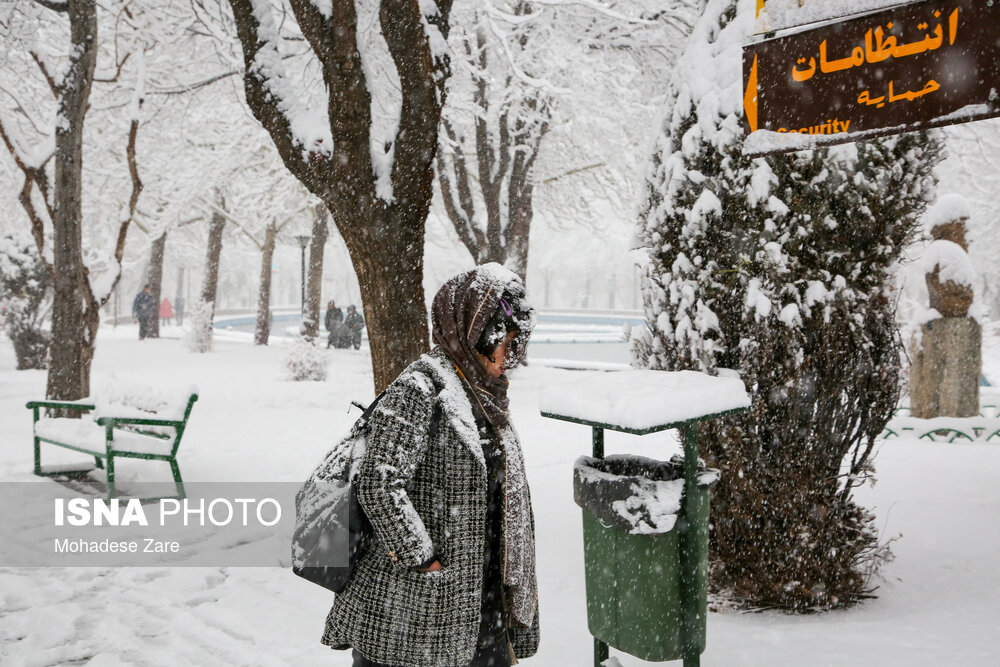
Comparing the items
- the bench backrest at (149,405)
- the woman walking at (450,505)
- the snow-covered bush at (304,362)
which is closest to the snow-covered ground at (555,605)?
the bench backrest at (149,405)

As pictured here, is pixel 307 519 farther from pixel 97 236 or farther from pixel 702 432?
pixel 97 236

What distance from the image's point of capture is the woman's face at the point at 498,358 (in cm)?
236

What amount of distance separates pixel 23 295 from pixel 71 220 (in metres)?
9.09

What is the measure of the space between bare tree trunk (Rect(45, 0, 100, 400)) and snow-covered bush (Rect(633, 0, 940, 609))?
706 cm

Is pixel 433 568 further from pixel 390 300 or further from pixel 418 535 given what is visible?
pixel 390 300

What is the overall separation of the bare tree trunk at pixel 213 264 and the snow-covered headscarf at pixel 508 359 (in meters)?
20.5

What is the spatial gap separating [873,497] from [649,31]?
9.28 meters

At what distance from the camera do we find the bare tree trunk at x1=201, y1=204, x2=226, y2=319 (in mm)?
22062

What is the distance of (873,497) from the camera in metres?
6.60

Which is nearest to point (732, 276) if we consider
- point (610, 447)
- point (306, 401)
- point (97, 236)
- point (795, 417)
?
→ point (795, 417)

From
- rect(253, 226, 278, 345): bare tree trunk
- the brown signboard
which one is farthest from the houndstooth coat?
rect(253, 226, 278, 345): bare tree trunk

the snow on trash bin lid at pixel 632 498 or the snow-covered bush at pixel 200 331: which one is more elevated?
the snow-covered bush at pixel 200 331

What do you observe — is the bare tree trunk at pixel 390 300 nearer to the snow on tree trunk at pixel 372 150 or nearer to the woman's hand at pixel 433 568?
the snow on tree trunk at pixel 372 150

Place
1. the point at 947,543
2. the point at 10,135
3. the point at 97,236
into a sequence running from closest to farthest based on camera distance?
the point at 947,543, the point at 10,135, the point at 97,236
